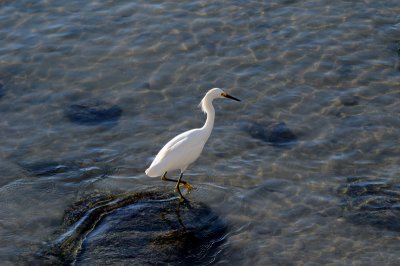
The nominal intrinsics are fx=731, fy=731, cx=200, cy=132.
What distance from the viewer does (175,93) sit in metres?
16.3

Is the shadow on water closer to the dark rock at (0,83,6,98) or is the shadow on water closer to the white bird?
the white bird

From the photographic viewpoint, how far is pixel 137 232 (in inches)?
484

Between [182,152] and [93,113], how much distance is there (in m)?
3.47

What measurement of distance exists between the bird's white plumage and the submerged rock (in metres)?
2.69

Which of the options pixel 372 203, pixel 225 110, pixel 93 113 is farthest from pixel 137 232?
pixel 225 110

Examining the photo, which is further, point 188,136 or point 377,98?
point 377,98

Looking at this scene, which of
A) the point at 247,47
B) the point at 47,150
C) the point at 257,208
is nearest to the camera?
the point at 257,208

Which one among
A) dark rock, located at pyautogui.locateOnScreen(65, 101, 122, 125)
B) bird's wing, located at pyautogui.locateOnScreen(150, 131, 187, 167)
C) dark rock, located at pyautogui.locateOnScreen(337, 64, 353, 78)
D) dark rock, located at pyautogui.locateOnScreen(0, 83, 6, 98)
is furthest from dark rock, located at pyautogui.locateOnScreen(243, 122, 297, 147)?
dark rock, located at pyautogui.locateOnScreen(0, 83, 6, 98)

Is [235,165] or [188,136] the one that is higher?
[188,136]

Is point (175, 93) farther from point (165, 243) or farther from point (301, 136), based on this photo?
point (165, 243)

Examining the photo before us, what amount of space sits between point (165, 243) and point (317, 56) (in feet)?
22.6

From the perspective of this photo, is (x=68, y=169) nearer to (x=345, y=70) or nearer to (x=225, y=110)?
(x=225, y=110)

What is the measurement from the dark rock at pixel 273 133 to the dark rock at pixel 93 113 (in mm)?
2864

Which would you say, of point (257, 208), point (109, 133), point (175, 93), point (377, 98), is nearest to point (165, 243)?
point (257, 208)
